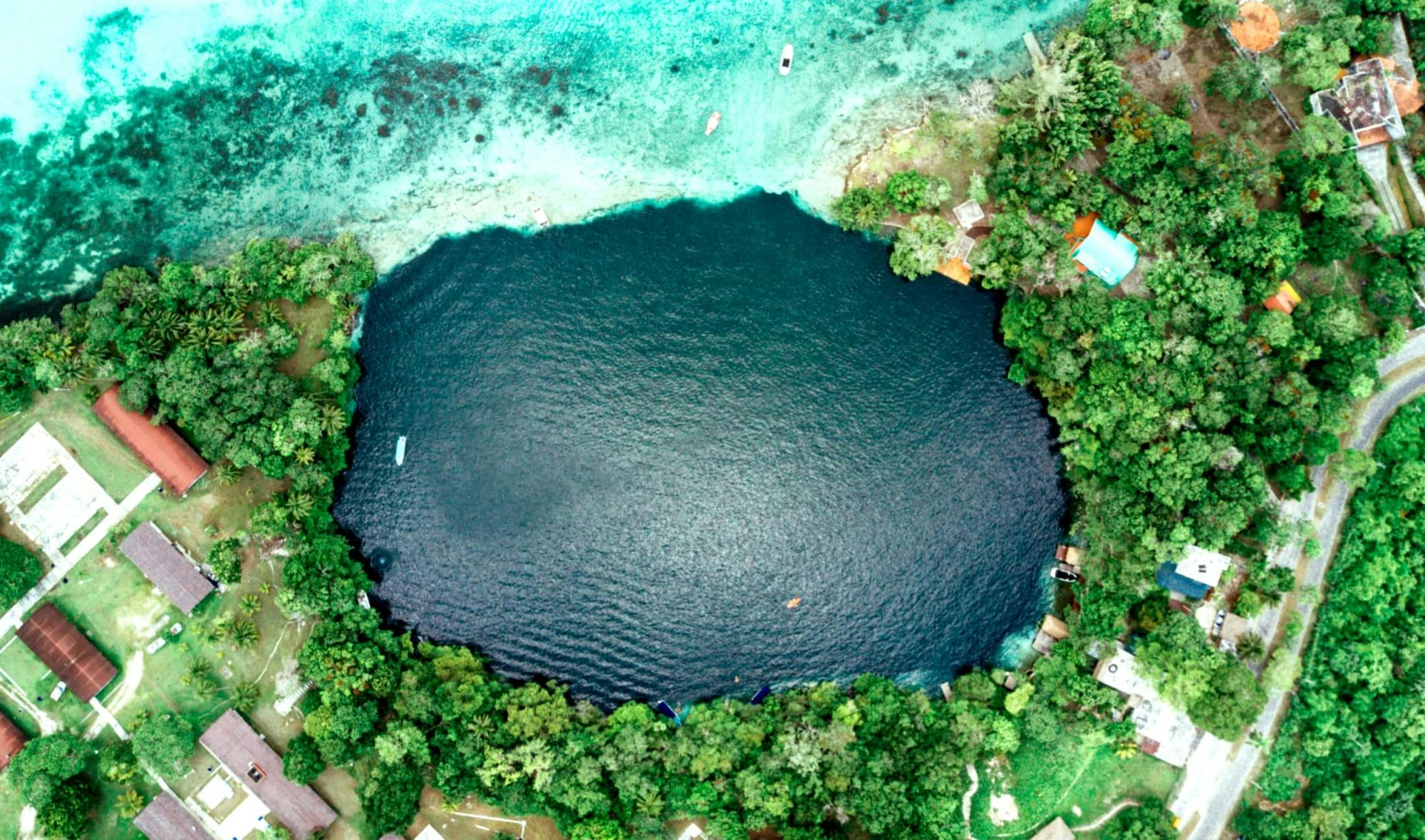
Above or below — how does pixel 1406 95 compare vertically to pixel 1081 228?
below

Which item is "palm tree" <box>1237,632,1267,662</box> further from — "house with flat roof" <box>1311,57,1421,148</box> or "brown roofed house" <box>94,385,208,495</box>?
"brown roofed house" <box>94,385,208,495</box>

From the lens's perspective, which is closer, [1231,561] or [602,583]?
[1231,561]

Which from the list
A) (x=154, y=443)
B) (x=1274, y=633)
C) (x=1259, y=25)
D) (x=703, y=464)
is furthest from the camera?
(x=703, y=464)

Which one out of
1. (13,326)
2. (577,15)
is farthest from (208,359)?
(577,15)

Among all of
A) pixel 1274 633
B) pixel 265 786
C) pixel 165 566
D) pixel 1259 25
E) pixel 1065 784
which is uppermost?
pixel 165 566

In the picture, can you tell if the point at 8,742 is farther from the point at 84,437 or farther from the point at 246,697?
the point at 84,437

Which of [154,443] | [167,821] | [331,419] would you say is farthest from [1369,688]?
[154,443]

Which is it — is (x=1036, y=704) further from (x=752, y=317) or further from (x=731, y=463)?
(x=752, y=317)
